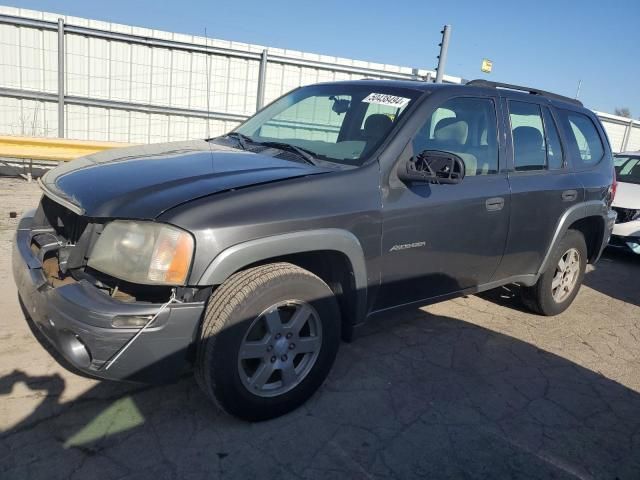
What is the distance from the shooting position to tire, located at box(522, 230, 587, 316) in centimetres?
439

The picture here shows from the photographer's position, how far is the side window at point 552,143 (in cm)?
411

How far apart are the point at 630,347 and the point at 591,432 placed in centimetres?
165

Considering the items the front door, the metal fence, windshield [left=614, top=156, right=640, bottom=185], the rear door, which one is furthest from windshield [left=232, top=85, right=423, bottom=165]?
windshield [left=614, top=156, right=640, bottom=185]

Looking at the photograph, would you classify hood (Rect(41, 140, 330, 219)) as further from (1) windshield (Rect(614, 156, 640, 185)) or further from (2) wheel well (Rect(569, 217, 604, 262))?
(1) windshield (Rect(614, 156, 640, 185))

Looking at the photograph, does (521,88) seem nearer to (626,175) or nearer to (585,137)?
(585,137)

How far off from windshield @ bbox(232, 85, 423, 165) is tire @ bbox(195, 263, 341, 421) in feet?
2.85

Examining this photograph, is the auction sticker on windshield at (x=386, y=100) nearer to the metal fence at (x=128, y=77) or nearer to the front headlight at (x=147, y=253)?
the front headlight at (x=147, y=253)

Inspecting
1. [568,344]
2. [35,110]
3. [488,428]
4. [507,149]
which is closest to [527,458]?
[488,428]

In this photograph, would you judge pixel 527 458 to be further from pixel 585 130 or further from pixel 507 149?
pixel 585 130

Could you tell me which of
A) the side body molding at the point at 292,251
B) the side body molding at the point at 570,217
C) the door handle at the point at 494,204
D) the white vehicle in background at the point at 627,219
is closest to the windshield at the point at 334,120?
the side body molding at the point at 292,251

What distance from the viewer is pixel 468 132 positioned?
3.54 meters

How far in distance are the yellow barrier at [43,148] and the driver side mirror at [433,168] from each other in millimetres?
6682

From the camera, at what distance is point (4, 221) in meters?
5.86

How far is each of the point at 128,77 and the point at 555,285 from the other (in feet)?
25.2
